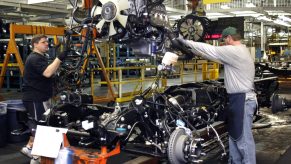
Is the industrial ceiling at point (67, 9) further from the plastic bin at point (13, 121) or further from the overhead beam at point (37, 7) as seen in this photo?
the plastic bin at point (13, 121)

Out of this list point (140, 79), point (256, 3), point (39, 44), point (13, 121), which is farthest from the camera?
point (256, 3)

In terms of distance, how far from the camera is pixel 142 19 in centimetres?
344

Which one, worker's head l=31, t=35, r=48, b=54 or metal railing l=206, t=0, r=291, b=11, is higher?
metal railing l=206, t=0, r=291, b=11

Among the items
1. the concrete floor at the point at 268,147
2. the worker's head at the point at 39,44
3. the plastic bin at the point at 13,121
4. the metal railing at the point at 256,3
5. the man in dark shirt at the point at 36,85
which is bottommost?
the concrete floor at the point at 268,147

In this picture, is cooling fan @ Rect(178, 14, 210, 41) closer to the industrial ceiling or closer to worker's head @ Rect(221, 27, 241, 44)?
worker's head @ Rect(221, 27, 241, 44)

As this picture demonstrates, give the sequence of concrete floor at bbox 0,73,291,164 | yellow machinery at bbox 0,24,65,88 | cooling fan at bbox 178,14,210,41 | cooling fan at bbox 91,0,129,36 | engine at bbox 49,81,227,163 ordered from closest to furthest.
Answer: engine at bbox 49,81,227,163
cooling fan at bbox 91,0,129,36
concrete floor at bbox 0,73,291,164
cooling fan at bbox 178,14,210,41
yellow machinery at bbox 0,24,65,88

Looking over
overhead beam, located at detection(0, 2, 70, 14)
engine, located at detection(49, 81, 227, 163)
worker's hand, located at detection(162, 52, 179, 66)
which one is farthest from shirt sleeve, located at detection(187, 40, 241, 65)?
overhead beam, located at detection(0, 2, 70, 14)

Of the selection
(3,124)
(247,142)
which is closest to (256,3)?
(247,142)

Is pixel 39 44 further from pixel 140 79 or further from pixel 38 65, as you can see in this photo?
pixel 140 79

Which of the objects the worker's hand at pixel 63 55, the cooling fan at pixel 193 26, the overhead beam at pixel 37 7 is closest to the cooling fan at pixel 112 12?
the worker's hand at pixel 63 55

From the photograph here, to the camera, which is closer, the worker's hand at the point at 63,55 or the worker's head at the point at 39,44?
the worker's hand at the point at 63,55

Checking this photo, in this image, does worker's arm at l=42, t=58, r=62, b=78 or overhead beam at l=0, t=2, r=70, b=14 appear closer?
worker's arm at l=42, t=58, r=62, b=78

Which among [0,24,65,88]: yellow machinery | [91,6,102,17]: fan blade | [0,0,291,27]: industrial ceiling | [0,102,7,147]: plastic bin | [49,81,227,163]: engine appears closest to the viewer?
[49,81,227,163]: engine

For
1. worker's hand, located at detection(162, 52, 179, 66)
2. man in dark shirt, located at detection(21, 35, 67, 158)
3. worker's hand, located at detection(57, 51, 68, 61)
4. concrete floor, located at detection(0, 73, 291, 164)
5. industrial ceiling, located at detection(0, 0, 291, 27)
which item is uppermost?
industrial ceiling, located at detection(0, 0, 291, 27)
